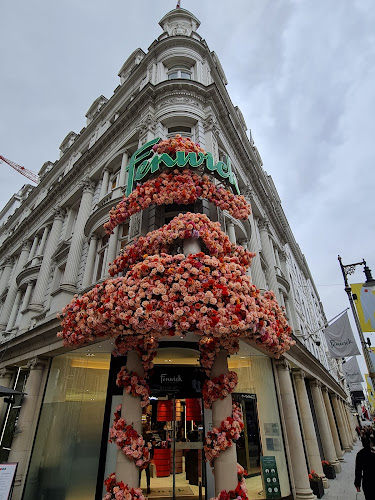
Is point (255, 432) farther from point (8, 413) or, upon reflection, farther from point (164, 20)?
point (164, 20)

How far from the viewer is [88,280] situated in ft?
40.0

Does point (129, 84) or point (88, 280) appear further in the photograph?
point (129, 84)

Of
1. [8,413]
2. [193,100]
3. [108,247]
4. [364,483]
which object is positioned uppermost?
[193,100]

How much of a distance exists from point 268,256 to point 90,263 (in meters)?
10.9

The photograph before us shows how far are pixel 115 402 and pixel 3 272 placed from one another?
811 inches

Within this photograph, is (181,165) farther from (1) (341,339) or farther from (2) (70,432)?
(1) (341,339)

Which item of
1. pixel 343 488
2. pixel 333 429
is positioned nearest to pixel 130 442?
pixel 343 488

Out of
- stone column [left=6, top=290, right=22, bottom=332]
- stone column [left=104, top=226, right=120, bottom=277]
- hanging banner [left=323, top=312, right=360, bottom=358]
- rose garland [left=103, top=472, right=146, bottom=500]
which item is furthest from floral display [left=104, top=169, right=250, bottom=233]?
stone column [left=6, top=290, right=22, bottom=332]

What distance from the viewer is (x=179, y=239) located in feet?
26.7

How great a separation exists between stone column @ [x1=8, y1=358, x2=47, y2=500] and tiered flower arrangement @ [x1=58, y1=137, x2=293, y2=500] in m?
5.45

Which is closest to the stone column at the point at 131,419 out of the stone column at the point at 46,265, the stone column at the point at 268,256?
the stone column at the point at 46,265

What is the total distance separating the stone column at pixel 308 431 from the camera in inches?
468

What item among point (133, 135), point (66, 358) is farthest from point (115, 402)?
point (133, 135)

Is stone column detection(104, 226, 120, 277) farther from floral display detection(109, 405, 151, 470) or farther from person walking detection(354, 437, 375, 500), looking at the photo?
person walking detection(354, 437, 375, 500)
